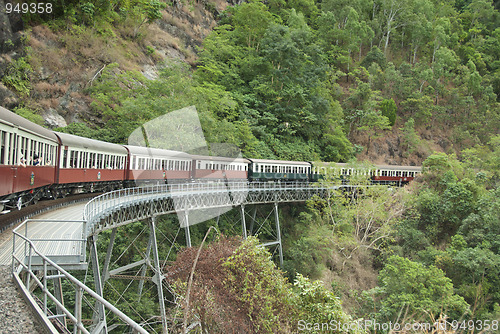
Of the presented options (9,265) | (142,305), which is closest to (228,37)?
(142,305)

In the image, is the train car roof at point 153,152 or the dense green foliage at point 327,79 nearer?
the train car roof at point 153,152

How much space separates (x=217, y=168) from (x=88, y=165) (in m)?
12.0

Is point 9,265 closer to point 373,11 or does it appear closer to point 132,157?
point 132,157

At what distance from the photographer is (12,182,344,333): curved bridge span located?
18.3 ft

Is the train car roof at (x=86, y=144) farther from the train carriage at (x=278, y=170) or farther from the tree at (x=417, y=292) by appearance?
the tree at (x=417, y=292)

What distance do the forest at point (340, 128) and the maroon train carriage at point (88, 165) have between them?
3475 mm

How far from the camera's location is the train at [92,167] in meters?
11.2

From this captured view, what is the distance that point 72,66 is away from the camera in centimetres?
3284

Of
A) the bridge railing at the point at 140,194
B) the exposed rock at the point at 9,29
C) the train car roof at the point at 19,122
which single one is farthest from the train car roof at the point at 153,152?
the exposed rock at the point at 9,29

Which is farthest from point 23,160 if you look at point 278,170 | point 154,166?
point 278,170

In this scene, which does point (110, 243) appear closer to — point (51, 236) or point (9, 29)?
point (51, 236)

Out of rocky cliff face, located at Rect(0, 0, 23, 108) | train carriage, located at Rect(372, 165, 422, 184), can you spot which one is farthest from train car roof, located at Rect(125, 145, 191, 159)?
train carriage, located at Rect(372, 165, 422, 184)

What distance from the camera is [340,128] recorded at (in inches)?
1812

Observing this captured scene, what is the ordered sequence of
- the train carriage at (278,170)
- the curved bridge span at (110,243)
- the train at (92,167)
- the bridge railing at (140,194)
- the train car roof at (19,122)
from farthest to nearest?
the train carriage at (278,170) < the bridge railing at (140,194) < the train at (92,167) < the train car roof at (19,122) < the curved bridge span at (110,243)
